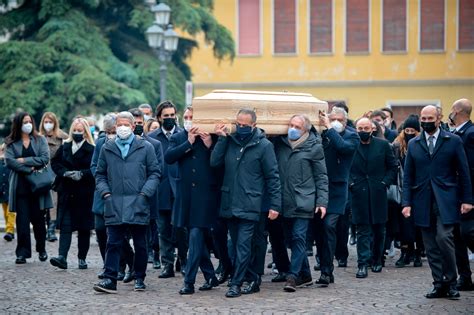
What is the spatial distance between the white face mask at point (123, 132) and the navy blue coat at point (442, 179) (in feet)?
9.85

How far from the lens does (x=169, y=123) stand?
15695mm

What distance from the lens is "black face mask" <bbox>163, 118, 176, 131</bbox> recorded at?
51.4 ft

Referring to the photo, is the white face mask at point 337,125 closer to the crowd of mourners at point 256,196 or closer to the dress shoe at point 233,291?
the crowd of mourners at point 256,196

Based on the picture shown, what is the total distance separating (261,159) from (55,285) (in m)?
2.85

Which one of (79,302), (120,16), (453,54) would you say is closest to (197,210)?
(79,302)

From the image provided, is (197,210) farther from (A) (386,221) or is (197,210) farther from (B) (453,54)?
(B) (453,54)

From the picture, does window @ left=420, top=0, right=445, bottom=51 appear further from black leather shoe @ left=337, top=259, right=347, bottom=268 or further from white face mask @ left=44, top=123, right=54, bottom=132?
black leather shoe @ left=337, top=259, right=347, bottom=268

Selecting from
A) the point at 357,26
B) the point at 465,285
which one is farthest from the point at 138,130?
the point at 357,26

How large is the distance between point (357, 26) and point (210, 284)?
112ft

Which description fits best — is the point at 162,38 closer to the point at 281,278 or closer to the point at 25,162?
the point at 25,162

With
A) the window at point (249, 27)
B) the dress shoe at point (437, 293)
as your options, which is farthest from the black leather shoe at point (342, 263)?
the window at point (249, 27)

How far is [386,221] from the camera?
53.1 feet

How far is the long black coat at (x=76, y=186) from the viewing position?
52.9 feet

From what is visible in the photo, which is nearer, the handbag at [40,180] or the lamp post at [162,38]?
the handbag at [40,180]
